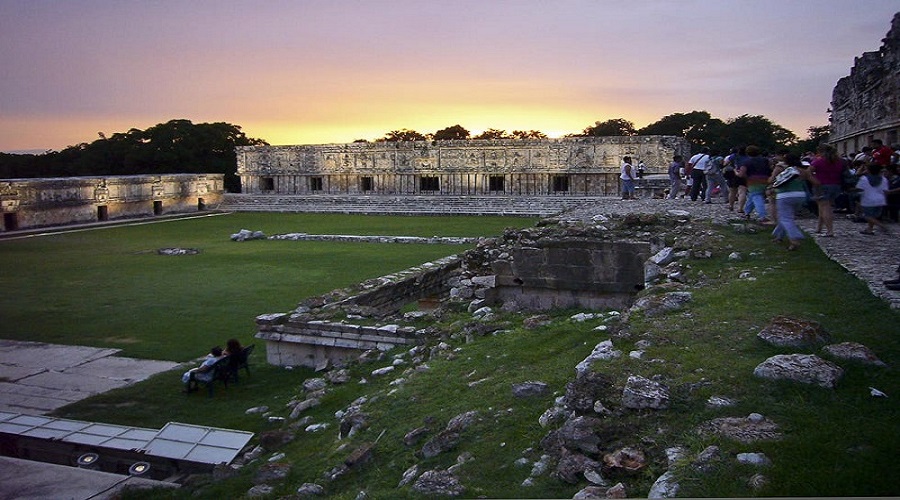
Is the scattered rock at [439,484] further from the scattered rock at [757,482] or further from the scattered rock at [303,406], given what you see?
the scattered rock at [303,406]

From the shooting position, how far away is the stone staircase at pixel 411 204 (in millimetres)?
34375

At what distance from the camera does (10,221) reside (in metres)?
30.5

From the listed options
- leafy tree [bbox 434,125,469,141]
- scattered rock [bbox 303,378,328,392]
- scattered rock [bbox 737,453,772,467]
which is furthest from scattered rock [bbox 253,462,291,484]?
leafy tree [bbox 434,125,469,141]

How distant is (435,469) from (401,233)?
21875 mm

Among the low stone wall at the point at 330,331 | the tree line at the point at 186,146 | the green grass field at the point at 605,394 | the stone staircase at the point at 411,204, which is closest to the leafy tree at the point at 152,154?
the tree line at the point at 186,146

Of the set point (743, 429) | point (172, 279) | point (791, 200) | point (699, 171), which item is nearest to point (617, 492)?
point (743, 429)

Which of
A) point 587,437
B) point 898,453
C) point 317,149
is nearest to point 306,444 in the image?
point 587,437

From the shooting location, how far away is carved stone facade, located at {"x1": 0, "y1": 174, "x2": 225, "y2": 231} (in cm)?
3083

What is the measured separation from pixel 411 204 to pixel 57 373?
28381 mm

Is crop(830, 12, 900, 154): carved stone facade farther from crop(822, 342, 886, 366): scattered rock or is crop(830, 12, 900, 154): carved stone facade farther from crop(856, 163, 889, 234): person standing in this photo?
crop(822, 342, 886, 366): scattered rock

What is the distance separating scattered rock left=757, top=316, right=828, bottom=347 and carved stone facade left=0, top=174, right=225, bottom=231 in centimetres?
3388

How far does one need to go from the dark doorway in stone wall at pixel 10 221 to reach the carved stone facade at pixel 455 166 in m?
17.8

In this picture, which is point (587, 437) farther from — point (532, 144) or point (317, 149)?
point (317, 149)

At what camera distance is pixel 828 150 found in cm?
887
